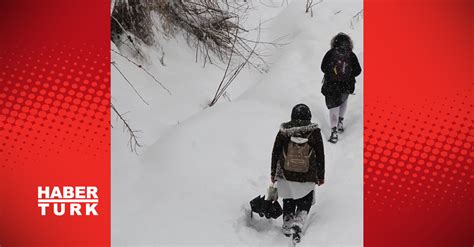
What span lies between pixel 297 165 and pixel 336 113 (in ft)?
1.57

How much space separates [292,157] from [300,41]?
81cm

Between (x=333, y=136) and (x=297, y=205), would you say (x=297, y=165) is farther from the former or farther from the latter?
(x=333, y=136)

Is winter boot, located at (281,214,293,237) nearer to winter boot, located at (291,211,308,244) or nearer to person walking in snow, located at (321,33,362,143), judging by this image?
winter boot, located at (291,211,308,244)

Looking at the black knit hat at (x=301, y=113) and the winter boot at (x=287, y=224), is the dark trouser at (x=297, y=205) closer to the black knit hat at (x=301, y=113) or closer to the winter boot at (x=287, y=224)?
the winter boot at (x=287, y=224)

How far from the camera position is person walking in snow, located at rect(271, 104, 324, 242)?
2.68m

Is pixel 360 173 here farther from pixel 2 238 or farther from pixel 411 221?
pixel 2 238

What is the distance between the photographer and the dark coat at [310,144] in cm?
267

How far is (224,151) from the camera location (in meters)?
2.89

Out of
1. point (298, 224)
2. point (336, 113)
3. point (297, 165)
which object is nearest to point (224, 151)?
point (297, 165)

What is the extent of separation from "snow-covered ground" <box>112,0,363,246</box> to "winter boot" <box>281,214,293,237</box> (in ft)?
0.11

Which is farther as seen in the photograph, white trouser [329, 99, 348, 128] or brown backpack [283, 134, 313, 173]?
white trouser [329, 99, 348, 128]

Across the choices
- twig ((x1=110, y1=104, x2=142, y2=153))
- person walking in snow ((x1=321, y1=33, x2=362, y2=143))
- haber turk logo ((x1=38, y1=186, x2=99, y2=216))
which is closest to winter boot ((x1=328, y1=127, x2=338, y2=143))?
person walking in snow ((x1=321, y1=33, x2=362, y2=143))

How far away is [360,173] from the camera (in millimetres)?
2830

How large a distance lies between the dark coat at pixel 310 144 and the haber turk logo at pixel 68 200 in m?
0.87
